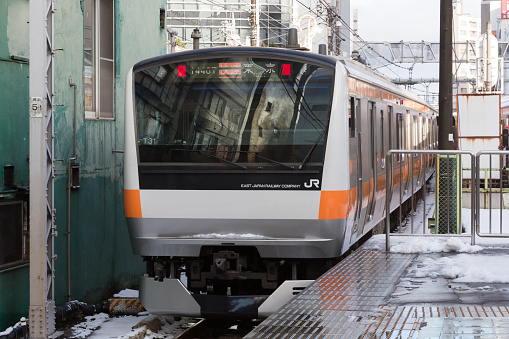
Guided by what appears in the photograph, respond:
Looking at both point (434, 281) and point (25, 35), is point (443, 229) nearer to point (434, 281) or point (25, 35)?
point (434, 281)

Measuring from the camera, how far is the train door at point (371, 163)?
38.5 ft

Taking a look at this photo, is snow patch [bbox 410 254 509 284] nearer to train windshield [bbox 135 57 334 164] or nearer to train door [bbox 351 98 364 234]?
train door [bbox 351 98 364 234]

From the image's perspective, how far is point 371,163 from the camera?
11984 millimetres

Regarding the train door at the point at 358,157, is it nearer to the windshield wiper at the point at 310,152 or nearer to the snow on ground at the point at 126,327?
the windshield wiper at the point at 310,152

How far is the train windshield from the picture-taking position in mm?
9484

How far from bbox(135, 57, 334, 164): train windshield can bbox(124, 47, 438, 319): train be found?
0.04 ft

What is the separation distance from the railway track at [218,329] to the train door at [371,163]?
2210 mm

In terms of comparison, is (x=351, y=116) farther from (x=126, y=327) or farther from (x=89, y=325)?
(x=89, y=325)

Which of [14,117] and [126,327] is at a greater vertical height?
[14,117]

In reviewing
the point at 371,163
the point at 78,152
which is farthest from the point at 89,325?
the point at 371,163

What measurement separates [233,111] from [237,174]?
0.71m

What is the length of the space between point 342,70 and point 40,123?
3.28 metres

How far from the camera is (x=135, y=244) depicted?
9805 millimetres

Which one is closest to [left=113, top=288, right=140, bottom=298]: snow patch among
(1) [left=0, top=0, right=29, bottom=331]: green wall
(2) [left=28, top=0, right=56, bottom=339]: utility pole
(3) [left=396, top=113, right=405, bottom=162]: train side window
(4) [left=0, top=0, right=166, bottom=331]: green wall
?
(4) [left=0, top=0, right=166, bottom=331]: green wall
